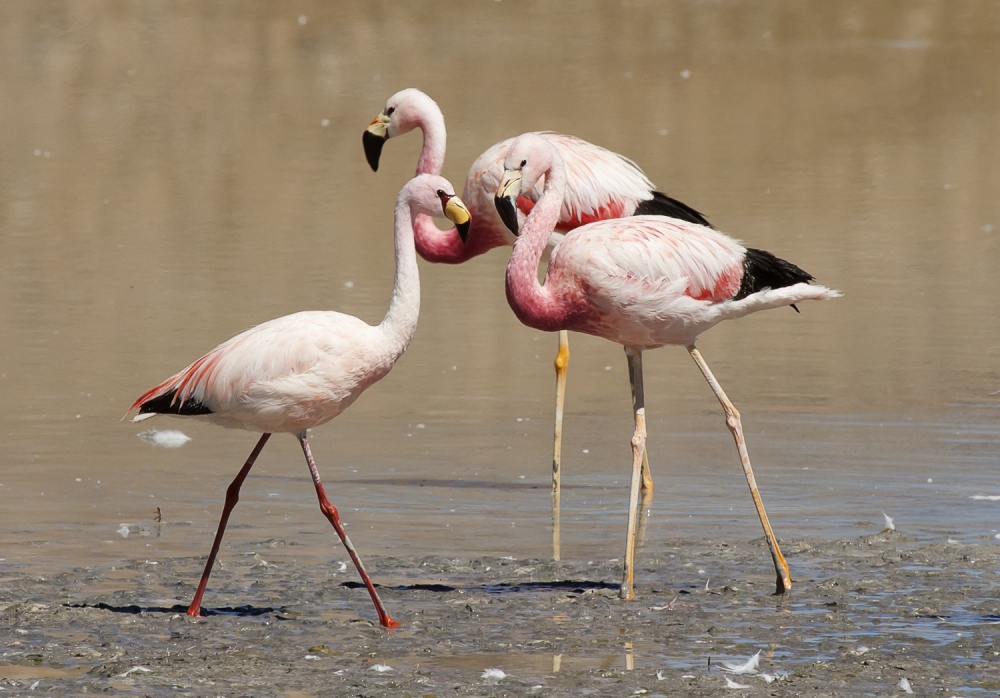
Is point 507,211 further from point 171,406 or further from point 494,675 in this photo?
point 494,675

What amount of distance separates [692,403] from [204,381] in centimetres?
415

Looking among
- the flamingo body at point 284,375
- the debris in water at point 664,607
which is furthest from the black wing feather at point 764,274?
the flamingo body at point 284,375

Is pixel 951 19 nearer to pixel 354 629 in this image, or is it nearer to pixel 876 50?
pixel 876 50

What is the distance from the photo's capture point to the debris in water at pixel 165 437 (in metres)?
8.26

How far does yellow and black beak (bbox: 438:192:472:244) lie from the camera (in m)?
5.75

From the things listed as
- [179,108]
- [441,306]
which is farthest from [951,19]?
[441,306]

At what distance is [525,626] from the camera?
5398 mm

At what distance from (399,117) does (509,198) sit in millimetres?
2751

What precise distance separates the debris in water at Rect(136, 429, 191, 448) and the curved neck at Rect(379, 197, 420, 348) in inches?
113

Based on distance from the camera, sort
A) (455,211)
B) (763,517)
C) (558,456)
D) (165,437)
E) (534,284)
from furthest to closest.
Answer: (165,437), (558,456), (534,284), (763,517), (455,211)

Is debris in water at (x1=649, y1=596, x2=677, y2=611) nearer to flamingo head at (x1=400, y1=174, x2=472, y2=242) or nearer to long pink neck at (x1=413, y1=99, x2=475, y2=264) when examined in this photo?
flamingo head at (x1=400, y1=174, x2=472, y2=242)

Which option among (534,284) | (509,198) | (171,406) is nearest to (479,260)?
(509,198)

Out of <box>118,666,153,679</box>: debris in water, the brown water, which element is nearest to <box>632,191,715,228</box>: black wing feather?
the brown water

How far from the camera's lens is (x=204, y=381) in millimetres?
5605
